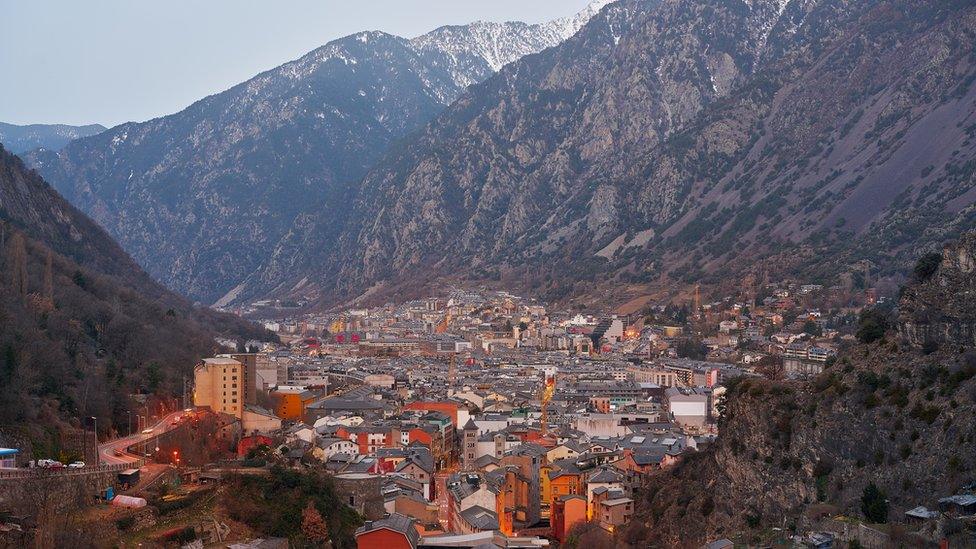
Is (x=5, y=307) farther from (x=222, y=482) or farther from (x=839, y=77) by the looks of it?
(x=839, y=77)

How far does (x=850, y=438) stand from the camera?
39.0 metres

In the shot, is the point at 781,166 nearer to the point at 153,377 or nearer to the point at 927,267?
the point at 153,377

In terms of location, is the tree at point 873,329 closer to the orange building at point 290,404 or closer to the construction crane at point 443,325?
the orange building at point 290,404

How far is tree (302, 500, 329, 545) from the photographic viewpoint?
40.2 meters

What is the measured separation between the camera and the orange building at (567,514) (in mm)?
50281

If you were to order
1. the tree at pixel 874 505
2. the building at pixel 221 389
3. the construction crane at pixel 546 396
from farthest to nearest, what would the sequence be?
the construction crane at pixel 546 396 → the building at pixel 221 389 → the tree at pixel 874 505

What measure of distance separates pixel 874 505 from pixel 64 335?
41.3 m

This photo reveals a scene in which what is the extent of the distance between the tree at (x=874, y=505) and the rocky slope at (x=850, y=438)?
331 millimetres

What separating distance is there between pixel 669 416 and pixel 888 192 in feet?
211

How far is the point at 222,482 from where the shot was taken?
4156cm

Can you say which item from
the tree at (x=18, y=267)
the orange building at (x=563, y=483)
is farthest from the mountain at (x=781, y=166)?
the tree at (x=18, y=267)

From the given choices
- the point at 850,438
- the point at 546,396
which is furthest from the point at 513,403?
the point at 850,438

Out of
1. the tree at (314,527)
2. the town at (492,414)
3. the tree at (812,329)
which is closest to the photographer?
the tree at (314,527)

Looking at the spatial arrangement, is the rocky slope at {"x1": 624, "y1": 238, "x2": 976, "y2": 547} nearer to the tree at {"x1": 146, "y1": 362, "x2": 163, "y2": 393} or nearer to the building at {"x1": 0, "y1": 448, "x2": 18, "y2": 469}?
the building at {"x1": 0, "y1": 448, "x2": 18, "y2": 469}
